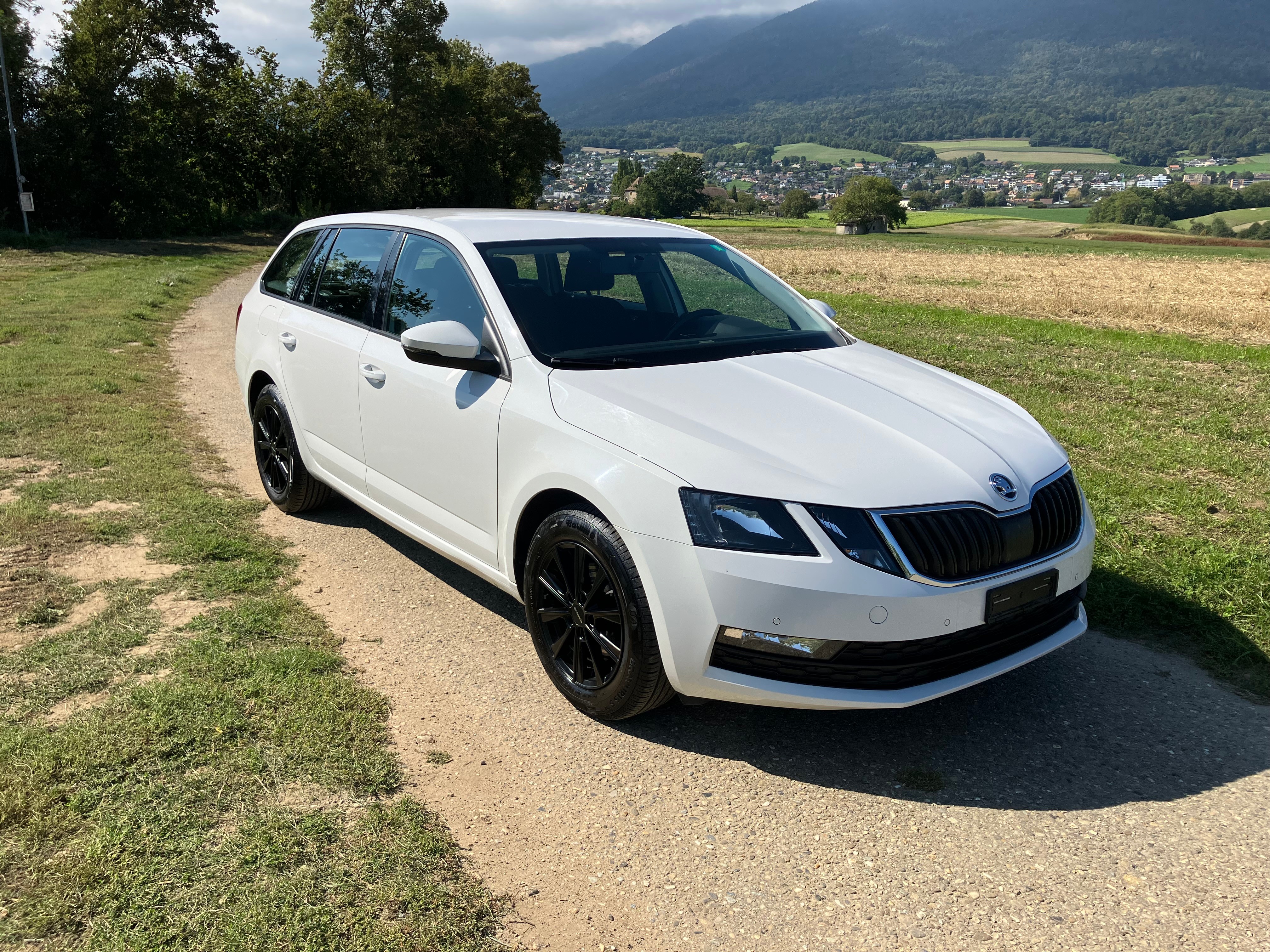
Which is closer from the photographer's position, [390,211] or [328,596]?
[328,596]

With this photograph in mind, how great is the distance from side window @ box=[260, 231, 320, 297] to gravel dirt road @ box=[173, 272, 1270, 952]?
2366 millimetres

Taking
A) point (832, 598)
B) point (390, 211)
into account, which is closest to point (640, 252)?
point (390, 211)

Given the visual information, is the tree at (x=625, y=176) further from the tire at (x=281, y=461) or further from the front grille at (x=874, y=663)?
the front grille at (x=874, y=663)

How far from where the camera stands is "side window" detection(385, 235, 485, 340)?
412cm

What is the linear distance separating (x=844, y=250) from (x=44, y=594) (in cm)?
4044

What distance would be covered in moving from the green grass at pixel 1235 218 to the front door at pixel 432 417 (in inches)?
3745

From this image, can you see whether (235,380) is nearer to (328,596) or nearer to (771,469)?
(328,596)

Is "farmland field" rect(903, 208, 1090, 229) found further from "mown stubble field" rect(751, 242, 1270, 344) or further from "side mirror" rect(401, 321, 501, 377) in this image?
"side mirror" rect(401, 321, 501, 377)

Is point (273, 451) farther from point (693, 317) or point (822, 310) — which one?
point (822, 310)

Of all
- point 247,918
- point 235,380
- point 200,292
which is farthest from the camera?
point 200,292

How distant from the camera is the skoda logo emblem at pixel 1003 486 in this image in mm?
3217

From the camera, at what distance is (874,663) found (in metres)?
3.07

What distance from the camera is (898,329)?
46.8ft

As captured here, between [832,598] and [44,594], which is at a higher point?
[832,598]
